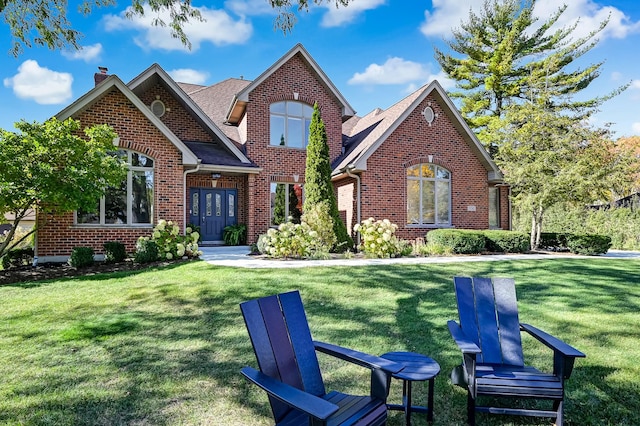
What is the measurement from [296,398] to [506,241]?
12988 mm

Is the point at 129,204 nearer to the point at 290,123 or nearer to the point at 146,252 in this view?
the point at 146,252

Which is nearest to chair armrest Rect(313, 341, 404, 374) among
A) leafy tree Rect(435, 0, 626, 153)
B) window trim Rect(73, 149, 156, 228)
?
window trim Rect(73, 149, 156, 228)

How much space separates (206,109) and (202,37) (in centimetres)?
1016

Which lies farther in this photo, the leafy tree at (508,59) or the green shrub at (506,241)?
the leafy tree at (508,59)

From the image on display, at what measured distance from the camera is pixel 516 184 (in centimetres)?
1482

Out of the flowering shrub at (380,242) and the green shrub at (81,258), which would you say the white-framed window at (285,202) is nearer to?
the flowering shrub at (380,242)

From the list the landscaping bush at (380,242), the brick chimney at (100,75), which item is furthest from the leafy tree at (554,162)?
the brick chimney at (100,75)

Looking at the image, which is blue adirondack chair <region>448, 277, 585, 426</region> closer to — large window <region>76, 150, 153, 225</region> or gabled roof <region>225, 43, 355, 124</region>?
large window <region>76, 150, 153, 225</region>

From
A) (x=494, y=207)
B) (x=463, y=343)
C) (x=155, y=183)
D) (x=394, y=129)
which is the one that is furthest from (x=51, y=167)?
(x=494, y=207)

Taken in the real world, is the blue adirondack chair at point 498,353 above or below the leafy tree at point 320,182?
below

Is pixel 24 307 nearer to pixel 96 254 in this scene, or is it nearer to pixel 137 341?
pixel 137 341

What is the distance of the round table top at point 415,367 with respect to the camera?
8.18ft

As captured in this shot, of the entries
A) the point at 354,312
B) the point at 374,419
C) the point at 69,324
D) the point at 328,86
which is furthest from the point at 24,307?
the point at 328,86

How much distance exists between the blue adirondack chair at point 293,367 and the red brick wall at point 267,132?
473 inches
